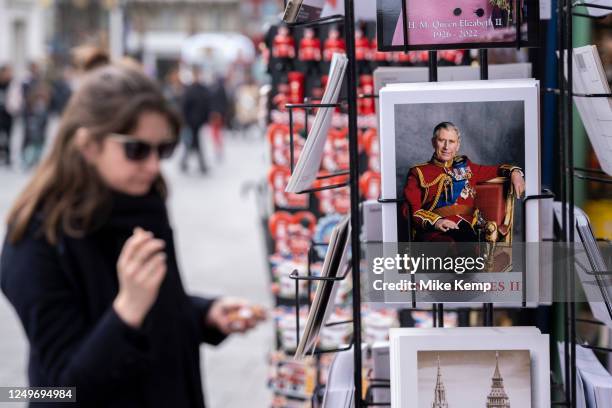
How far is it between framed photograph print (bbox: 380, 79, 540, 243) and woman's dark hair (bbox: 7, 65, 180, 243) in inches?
42.2

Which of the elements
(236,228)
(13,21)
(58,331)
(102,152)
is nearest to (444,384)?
(58,331)

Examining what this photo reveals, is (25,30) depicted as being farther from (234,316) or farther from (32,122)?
(234,316)

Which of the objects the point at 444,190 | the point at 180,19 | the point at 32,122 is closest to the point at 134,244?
the point at 444,190

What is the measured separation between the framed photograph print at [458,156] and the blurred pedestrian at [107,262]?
2.70 feet

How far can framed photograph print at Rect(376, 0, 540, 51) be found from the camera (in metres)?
1.28

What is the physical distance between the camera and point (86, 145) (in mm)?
2225

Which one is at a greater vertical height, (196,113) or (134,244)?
(196,113)

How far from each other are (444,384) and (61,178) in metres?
1.27

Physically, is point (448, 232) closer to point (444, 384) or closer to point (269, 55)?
point (444, 384)

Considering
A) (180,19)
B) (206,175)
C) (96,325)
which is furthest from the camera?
(180,19)

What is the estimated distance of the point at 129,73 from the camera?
236 centimetres

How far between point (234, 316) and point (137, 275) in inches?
22.8

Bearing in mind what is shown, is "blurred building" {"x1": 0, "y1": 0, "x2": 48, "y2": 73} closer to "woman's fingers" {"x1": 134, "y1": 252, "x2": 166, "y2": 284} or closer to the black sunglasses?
the black sunglasses

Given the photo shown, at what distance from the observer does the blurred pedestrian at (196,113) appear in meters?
15.2
